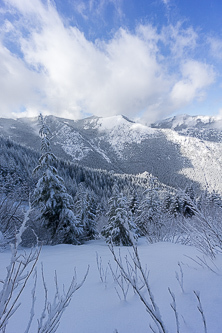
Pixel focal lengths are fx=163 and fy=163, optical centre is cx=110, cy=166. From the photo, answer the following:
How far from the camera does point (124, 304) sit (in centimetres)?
177

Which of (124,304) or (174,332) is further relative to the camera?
(124,304)

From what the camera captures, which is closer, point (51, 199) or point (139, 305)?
point (139, 305)

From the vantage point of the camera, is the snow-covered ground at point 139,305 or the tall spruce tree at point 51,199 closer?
the snow-covered ground at point 139,305

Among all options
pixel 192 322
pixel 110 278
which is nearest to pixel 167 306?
pixel 192 322

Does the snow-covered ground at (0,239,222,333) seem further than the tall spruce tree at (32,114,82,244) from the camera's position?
No

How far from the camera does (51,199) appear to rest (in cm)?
976

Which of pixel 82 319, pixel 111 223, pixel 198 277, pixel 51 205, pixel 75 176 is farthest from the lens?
pixel 75 176

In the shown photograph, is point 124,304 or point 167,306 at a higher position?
point 167,306

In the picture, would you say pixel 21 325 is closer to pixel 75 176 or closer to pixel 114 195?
pixel 114 195

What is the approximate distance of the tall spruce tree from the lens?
9.66 metres

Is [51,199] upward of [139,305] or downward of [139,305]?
downward

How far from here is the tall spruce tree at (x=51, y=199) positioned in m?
9.66

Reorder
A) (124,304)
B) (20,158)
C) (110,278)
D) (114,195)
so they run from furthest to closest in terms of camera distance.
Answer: (20,158), (114,195), (110,278), (124,304)

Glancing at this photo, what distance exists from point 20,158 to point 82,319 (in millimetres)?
72914
